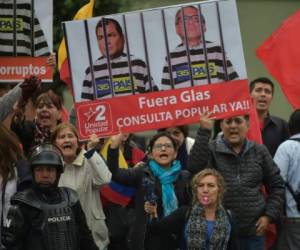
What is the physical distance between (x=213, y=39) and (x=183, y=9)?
340 millimetres

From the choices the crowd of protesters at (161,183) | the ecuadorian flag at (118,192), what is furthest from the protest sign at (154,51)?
the ecuadorian flag at (118,192)

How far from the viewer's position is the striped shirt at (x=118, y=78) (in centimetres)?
866

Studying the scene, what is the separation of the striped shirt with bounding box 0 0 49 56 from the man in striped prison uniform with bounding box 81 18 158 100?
0.72 meters

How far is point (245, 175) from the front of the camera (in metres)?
9.02

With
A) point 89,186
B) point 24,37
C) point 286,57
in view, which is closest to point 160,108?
point 89,186

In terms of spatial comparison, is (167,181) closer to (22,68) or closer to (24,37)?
(22,68)

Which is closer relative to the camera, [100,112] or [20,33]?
[100,112]

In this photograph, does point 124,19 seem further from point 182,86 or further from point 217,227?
point 217,227

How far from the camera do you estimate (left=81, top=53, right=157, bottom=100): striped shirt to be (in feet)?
28.4

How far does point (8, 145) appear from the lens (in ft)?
26.5

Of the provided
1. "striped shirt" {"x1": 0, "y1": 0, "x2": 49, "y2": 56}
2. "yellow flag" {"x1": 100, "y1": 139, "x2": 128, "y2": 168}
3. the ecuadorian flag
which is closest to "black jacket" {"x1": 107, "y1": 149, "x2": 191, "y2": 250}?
the ecuadorian flag

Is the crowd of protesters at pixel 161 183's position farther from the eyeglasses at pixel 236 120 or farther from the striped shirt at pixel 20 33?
the striped shirt at pixel 20 33

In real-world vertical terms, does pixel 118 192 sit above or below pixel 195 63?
below

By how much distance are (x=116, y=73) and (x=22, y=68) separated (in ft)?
2.94
